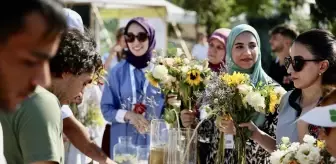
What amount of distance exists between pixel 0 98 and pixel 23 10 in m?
0.19

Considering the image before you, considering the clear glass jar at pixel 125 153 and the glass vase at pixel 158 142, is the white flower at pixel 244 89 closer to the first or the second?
the glass vase at pixel 158 142

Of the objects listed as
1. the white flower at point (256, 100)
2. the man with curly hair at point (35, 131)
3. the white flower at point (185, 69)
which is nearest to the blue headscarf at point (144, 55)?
the white flower at point (185, 69)

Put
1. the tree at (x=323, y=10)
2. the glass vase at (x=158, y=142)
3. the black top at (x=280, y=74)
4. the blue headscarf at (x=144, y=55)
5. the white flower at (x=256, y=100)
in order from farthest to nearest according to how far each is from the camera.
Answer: the black top at (x=280, y=74), the tree at (x=323, y=10), the blue headscarf at (x=144, y=55), the glass vase at (x=158, y=142), the white flower at (x=256, y=100)

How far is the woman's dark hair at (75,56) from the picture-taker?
2916 mm

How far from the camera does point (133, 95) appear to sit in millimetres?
5523

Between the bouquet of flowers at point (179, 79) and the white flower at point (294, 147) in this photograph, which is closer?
the white flower at point (294, 147)

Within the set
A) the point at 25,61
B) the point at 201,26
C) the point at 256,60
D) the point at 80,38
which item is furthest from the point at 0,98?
the point at 201,26

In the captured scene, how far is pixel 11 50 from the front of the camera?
1.38m

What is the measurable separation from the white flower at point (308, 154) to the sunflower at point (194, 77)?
3.62ft

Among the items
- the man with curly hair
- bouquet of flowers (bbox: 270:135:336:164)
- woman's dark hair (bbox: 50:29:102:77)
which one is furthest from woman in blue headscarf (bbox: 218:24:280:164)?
the man with curly hair

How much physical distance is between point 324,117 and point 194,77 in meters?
1.85

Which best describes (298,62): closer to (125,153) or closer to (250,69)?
(250,69)

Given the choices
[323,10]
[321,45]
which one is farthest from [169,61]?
[323,10]

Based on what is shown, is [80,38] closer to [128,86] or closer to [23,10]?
[23,10]
